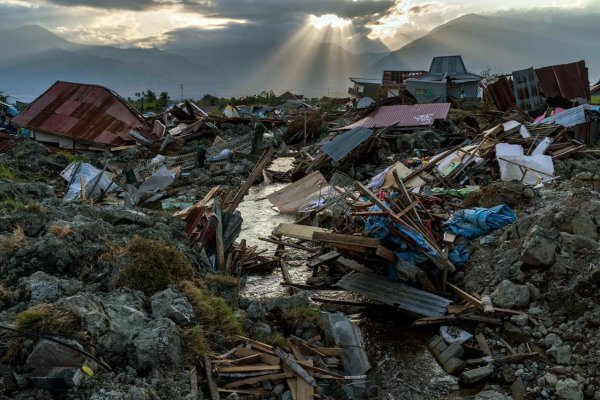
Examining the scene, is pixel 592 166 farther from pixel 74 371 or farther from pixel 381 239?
pixel 74 371

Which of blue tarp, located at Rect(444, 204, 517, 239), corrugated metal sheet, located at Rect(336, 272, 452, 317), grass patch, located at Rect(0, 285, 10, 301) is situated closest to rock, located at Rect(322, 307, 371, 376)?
corrugated metal sheet, located at Rect(336, 272, 452, 317)

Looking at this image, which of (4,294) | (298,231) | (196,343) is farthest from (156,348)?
(298,231)

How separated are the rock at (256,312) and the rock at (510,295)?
11.3ft

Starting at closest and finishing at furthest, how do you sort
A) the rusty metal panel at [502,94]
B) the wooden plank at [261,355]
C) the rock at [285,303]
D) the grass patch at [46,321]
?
the grass patch at [46,321] → the wooden plank at [261,355] → the rock at [285,303] → the rusty metal panel at [502,94]

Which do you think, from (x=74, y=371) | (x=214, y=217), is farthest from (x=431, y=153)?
(x=74, y=371)

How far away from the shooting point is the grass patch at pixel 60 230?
6.46 m

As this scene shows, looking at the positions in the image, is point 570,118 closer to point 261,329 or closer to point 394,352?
point 394,352

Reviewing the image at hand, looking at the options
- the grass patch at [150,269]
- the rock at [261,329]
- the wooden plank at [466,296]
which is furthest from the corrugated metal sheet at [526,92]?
the grass patch at [150,269]

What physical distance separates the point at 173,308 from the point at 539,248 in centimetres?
533

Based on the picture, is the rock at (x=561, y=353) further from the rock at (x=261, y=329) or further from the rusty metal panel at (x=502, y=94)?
the rusty metal panel at (x=502, y=94)

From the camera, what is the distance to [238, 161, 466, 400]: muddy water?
5.86 metres

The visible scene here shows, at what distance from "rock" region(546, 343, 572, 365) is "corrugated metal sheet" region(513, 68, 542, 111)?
16.8m

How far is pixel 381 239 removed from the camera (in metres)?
8.00

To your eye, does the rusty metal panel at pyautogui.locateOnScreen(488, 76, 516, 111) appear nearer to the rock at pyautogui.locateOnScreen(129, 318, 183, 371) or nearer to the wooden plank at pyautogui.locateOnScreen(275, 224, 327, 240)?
the wooden plank at pyautogui.locateOnScreen(275, 224, 327, 240)
